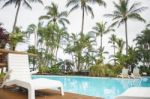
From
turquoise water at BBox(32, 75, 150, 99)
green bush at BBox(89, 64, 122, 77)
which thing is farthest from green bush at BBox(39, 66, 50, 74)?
turquoise water at BBox(32, 75, 150, 99)

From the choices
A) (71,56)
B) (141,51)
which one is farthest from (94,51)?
(141,51)

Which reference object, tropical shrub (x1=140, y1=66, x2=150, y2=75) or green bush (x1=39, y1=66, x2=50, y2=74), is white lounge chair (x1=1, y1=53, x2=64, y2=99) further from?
tropical shrub (x1=140, y1=66, x2=150, y2=75)

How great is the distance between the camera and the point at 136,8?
2961cm

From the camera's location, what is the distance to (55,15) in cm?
3089

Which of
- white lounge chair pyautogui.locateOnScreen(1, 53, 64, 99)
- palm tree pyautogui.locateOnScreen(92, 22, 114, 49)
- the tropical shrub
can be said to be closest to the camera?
white lounge chair pyautogui.locateOnScreen(1, 53, 64, 99)

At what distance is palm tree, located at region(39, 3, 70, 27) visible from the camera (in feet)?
101

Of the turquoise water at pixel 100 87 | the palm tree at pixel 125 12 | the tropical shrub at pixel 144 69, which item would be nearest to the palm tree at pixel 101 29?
the palm tree at pixel 125 12

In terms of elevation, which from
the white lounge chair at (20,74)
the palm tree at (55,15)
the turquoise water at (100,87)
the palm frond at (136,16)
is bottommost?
the turquoise water at (100,87)

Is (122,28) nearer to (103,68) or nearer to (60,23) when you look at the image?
(60,23)

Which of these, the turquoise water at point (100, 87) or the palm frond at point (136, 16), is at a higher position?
the palm frond at point (136, 16)

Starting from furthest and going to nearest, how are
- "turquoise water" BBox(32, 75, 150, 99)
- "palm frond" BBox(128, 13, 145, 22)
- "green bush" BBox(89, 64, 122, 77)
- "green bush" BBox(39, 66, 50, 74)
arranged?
"palm frond" BBox(128, 13, 145, 22), "green bush" BBox(39, 66, 50, 74), "green bush" BBox(89, 64, 122, 77), "turquoise water" BBox(32, 75, 150, 99)

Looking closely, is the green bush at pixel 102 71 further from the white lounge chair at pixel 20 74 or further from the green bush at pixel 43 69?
the white lounge chair at pixel 20 74

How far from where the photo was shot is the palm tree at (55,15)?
30.7 meters

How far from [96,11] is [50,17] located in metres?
6.04
